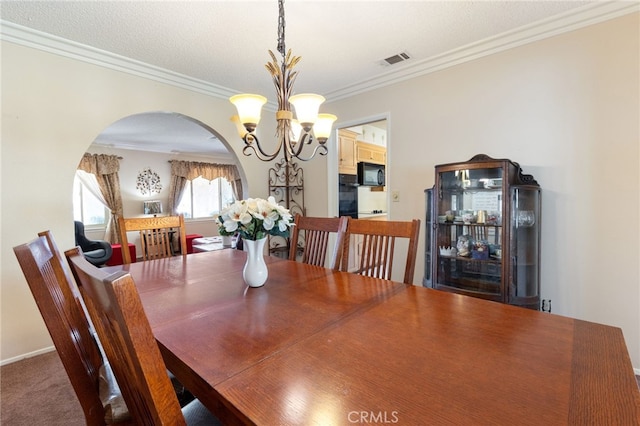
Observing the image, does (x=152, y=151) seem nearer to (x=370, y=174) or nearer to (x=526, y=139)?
(x=370, y=174)

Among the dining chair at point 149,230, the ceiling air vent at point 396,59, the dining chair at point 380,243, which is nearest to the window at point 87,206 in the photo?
the dining chair at point 149,230

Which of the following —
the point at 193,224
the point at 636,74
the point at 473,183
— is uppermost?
the point at 636,74

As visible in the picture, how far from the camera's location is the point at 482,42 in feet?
8.11

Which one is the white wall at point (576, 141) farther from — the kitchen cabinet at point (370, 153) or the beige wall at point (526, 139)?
the kitchen cabinet at point (370, 153)

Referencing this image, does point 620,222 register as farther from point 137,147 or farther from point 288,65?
point 137,147

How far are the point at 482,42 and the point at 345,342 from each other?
8.89 ft

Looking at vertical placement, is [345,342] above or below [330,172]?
below

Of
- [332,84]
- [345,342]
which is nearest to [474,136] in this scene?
[332,84]

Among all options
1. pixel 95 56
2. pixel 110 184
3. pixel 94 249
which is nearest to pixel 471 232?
pixel 95 56

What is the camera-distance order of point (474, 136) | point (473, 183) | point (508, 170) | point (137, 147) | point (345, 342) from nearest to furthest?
point (345, 342) → point (508, 170) → point (473, 183) → point (474, 136) → point (137, 147)

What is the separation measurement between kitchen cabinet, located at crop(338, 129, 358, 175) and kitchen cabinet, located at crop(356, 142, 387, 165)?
0.22m

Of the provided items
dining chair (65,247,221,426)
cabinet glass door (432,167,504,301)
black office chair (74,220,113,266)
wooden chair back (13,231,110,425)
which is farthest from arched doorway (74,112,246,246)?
dining chair (65,247,221,426)

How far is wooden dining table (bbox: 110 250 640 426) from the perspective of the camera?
0.60m

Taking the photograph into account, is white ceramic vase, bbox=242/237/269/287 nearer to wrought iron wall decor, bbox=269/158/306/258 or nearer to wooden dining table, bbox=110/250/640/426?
wooden dining table, bbox=110/250/640/426
